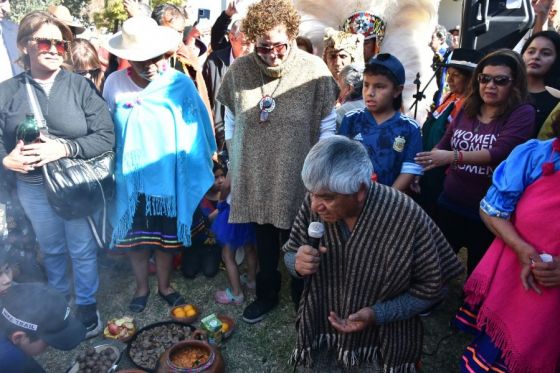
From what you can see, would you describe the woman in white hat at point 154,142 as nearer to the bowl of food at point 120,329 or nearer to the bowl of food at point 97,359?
the bowl of food at point 120,329

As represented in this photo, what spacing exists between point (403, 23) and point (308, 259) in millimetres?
4094

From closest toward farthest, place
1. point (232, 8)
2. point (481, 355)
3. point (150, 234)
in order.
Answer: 1. point (481, 355)
2. point (150, 234)
3. point (232, 8)

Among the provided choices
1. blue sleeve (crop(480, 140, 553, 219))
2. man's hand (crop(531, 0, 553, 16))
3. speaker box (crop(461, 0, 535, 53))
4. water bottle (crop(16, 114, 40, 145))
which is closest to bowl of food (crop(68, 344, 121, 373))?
water bottle (crop(16, 114, 40, 145))

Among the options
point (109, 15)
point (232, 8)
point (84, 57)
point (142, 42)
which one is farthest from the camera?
point (109, 15)

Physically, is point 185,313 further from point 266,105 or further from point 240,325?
point 266,105

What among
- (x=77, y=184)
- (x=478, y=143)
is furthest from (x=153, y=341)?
(x=478, y=143)

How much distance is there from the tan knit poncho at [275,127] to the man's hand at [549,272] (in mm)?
1601

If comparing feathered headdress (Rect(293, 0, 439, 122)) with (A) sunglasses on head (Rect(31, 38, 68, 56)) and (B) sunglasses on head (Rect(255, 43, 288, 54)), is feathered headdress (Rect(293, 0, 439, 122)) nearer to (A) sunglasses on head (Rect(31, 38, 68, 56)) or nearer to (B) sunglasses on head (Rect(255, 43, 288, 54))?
(B) sunglasses on head (Rect(255, 43, 288, 54))

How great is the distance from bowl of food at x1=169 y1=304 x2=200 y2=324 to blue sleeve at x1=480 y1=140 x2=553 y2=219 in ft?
8.12

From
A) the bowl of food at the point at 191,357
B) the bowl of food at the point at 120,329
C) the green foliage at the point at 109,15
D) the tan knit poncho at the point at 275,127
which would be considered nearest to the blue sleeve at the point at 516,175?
the tan knit poncho at the point at 275,127

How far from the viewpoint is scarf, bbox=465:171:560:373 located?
176 cm

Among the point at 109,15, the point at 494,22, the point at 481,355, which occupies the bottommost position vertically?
the point at 481,355

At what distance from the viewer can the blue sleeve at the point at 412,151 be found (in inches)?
110

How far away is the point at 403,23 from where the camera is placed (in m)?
4.88
